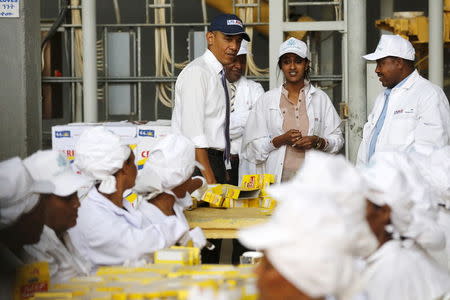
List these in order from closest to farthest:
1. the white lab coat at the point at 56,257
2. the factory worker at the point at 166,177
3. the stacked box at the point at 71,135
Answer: the white lab coat at the point at 56,257
the factory worker at the point at 166,177
the stacked box at the point at 71,135

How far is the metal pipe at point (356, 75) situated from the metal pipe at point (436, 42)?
60 centimetres

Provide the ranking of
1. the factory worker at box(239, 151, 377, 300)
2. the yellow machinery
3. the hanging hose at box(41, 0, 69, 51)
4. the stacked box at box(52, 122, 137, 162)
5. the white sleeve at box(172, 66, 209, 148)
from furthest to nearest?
the yellow machinery
the hanging hose at box(41, 0, 69, 51)
the stacked box at box(52, 122, 137, 162)
the white sleeve at box(172, 66, 209, 148)
the factory worker at box(239, 151, 377, 300)

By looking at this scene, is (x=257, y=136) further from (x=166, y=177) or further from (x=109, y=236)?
(x=109, y=236)

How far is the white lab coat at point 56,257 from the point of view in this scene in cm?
331

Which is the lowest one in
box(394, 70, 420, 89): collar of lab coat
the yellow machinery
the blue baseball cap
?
box(394, 70, 420, 89): collar of lab coat

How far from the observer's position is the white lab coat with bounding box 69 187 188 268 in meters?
3.75

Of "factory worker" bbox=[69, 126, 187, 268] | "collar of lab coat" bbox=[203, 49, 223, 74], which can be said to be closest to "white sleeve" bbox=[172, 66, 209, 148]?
"collar of lab coat" bbox=[203, 49, 223, 74]

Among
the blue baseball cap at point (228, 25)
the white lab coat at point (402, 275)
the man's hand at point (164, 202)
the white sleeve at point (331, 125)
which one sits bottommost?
the white lab coat at point (402, 275)

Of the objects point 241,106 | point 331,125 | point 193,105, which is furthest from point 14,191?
point 241,106

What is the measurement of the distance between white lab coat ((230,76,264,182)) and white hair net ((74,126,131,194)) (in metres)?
2.62

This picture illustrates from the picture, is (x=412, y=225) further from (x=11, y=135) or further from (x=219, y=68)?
(x=11, y=135)

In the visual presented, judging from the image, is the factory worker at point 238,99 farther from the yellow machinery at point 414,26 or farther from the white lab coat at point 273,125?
A: the yellow machinery at point 414,26

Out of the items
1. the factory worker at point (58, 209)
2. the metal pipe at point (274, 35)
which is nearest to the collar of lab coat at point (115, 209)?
the factory worker at point (58, 209)

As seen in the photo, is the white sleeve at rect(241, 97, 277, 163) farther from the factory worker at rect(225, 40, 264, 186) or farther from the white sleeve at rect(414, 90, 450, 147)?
the white sleeve at rect(414, 90, 450, 147)
